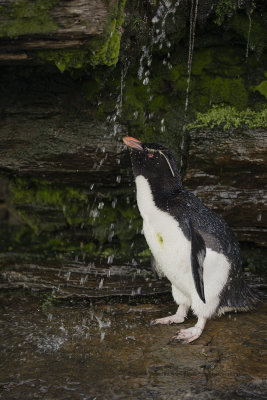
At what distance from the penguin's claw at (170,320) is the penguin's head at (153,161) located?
84cm

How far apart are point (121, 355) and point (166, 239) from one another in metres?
0.70

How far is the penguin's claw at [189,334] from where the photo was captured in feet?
10.1

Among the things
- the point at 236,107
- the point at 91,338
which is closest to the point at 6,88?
the point at 236,107

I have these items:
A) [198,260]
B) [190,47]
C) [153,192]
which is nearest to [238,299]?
[198,260]

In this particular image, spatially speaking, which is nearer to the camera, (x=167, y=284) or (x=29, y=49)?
(x=29, y=49)

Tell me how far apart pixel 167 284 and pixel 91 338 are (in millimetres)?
1039

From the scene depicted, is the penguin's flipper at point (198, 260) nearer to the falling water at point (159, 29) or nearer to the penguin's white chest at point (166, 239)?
the penguin's white chest at point (166, 239)

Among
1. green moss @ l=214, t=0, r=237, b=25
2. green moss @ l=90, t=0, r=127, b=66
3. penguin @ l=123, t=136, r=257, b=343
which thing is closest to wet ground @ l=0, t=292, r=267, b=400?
penguin @ l=123, t=136, r=257, b=343

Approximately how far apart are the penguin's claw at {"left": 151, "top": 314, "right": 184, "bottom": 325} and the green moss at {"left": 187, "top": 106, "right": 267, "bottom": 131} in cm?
153

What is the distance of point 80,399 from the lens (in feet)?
7.89

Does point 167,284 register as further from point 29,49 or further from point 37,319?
point 29,49

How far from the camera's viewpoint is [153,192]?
320 cm

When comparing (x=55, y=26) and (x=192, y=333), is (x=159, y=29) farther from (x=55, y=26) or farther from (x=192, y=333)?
(x=192, y=333)

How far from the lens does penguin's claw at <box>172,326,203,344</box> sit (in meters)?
3.06
